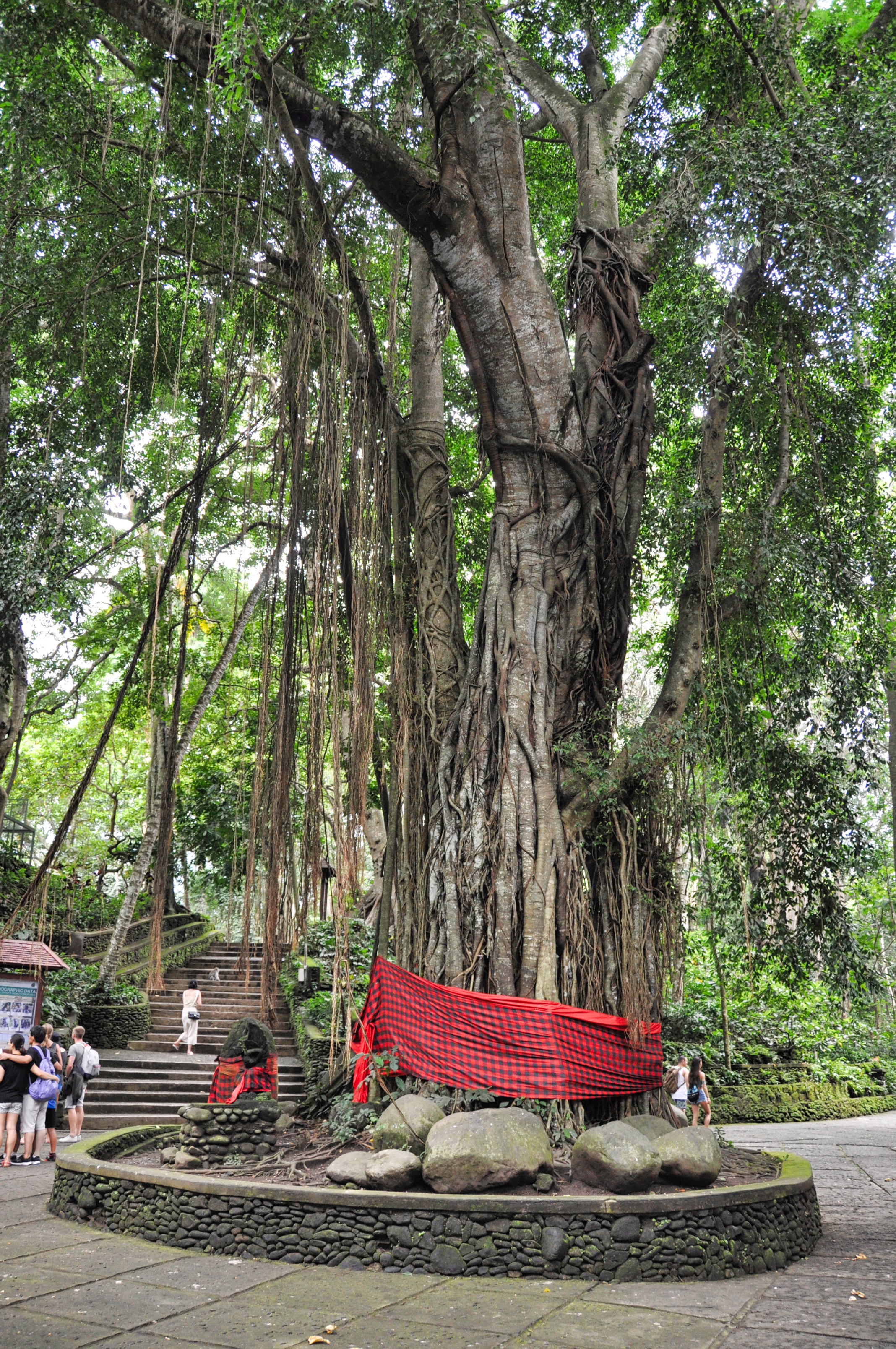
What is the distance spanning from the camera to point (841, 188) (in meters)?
5.53

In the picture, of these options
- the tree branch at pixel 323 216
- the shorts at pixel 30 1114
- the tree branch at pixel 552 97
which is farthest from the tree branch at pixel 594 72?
the shorts at pixel 30 1114

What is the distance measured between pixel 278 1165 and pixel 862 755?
4.61m

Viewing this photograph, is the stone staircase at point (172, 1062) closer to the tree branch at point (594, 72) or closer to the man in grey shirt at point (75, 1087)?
the man in grey shirt at point (75, 1087)

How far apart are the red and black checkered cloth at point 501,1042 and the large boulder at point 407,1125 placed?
11.4 inches

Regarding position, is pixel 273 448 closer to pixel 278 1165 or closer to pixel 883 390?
pixel 278 1165

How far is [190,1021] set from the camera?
11219 millimetres

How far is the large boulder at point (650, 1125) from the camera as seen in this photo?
5.09m

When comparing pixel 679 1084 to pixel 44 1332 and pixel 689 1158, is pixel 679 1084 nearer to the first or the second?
pixel 689 1158

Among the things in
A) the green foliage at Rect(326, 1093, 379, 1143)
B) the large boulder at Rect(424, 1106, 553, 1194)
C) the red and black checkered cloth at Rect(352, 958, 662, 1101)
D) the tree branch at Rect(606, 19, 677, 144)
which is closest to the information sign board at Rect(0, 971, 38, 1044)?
the green foliage at Rect(326, 1093, 379, 1143)

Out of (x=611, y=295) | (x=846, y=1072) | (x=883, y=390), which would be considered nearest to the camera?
(x=611, y=295)

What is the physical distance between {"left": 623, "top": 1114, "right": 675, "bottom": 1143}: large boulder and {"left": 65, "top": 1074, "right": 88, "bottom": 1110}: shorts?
5118 millimetres

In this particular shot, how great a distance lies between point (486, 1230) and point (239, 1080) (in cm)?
245

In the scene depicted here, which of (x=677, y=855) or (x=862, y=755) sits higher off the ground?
(x=862, y=755)

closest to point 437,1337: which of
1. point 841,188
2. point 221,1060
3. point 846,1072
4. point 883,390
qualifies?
point 221,1060
